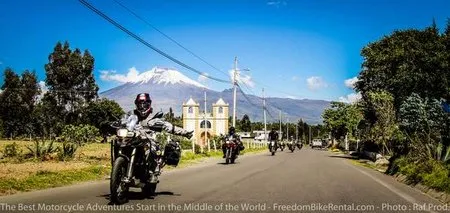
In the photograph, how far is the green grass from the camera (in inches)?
413

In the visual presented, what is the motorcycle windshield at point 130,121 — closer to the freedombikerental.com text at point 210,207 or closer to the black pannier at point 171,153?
the freedombikerental.com text at point 210,207

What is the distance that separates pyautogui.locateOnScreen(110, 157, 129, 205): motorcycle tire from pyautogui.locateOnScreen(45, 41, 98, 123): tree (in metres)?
58.8

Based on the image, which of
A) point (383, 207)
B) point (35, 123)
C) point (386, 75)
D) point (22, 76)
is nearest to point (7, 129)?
point (35, 123)

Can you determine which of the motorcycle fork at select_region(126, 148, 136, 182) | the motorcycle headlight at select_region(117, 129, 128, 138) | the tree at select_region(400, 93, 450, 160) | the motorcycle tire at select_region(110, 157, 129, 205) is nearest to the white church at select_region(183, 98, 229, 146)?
the tree at select_region(400, 93, 450, 160)

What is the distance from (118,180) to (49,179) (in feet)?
15.6

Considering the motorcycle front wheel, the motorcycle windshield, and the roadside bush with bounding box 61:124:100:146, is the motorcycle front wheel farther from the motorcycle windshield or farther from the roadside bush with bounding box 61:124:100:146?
the motorcycle windshield

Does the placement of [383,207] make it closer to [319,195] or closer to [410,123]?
[319,195]

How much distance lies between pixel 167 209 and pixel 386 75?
33495 millimetres

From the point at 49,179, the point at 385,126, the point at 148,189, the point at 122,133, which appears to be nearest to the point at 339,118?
the point at 385,126

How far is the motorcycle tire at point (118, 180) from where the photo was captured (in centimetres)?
799

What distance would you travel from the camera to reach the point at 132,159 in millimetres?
8500

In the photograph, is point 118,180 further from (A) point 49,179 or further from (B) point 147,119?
(A) point 49,179

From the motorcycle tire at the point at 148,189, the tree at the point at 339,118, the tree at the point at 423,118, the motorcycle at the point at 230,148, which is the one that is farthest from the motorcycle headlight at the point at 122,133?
the tree at the point at 339,118

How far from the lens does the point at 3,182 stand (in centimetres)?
1072
